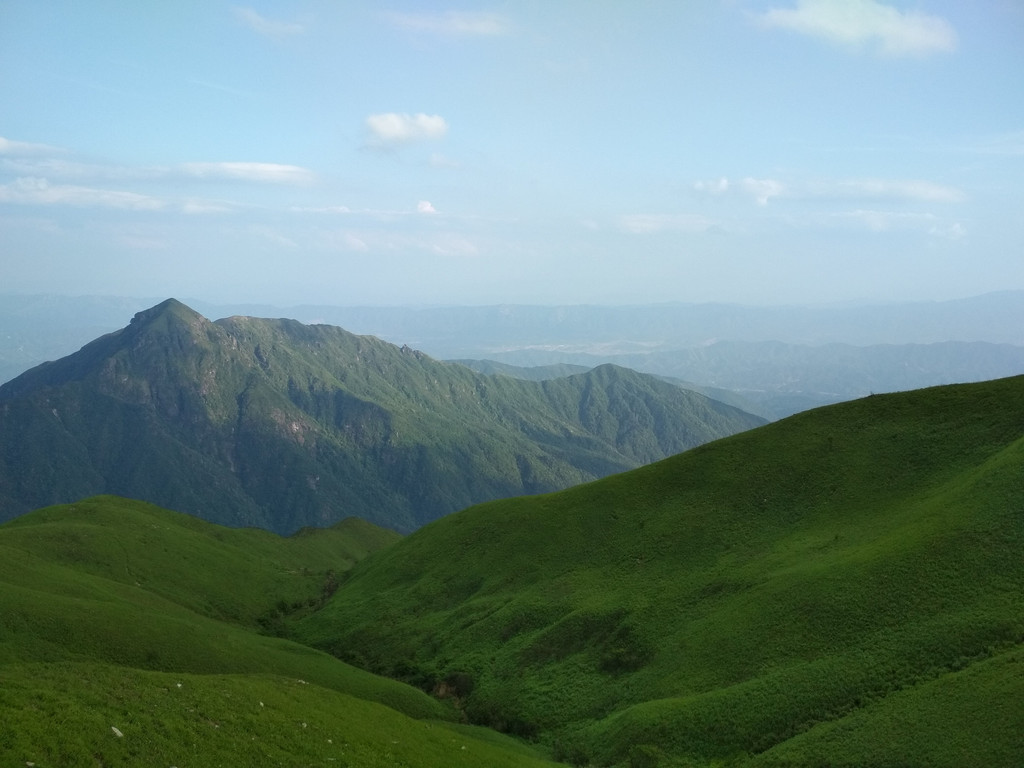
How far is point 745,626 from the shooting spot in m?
58.2

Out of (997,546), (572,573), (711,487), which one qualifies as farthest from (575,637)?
(997,546)

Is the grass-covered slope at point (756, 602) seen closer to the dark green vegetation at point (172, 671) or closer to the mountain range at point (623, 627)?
the mountain range at point (623, 627)

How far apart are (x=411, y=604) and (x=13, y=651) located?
4977cm

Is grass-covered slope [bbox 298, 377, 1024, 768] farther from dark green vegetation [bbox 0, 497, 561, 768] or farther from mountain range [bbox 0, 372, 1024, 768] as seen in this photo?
dark green vegetation [bbox 0, 497, 561, 768]

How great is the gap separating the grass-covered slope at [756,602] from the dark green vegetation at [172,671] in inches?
366

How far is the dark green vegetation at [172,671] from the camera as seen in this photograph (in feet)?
104

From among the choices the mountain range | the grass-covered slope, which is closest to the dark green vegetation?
the mountain range

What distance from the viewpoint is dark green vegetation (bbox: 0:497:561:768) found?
104 feet

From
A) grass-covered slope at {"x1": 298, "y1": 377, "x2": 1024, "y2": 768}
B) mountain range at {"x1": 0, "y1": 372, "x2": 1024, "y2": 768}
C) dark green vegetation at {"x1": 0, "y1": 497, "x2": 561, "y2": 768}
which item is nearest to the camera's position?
dark green vegetation at {"x1": 0, "y1": 497, "x2": 561, "y2": 768}

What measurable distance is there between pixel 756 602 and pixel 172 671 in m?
50.0

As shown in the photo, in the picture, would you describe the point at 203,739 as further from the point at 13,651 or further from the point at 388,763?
the point at 13,651

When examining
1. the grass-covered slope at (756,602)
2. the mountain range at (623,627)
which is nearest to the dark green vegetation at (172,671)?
the mountain range at (623,627)

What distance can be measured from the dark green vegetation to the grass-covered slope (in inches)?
366

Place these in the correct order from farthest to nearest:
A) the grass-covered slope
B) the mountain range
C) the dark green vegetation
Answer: the grass-covered slope → the mountain range → the dark green vegetation
